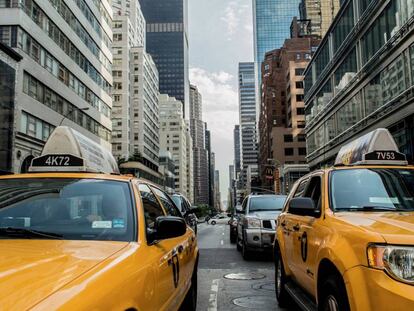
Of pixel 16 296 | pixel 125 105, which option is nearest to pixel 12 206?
pixel 16 296

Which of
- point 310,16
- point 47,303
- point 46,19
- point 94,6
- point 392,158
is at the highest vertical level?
point 310,16

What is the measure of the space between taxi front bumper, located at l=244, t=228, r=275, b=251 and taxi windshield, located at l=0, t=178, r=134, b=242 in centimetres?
843

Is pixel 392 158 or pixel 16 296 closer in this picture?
pixel 16 296

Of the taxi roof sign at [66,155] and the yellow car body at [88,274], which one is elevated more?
the taxi roof sign at [66,155]

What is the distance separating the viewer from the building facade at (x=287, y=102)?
368 ft

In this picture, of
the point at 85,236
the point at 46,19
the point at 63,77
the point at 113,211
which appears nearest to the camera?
the point at 85,236

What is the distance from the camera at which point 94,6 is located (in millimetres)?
56969

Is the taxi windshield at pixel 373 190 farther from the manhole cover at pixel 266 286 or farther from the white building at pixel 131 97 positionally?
the white building at pixel 131 97

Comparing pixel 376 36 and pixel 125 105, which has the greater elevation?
pixel 125 105

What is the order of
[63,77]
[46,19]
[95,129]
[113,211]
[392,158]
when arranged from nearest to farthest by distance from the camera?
[113,211]
[392,158]
[46,19]
[63,77]
[95,129]

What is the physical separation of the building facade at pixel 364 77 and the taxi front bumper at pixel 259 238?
18491mm

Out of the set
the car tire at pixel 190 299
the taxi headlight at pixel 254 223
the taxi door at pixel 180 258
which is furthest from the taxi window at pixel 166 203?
the taxi headlight at pixel 254 223

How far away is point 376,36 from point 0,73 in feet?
83.7

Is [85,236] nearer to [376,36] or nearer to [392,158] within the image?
[392,158]
